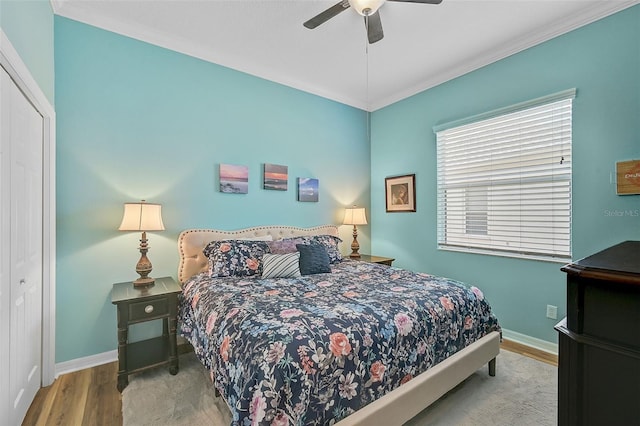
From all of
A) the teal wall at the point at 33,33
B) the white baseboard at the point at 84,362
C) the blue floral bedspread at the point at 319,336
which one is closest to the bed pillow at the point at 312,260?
the blue floral bedspread at the point at 319,336

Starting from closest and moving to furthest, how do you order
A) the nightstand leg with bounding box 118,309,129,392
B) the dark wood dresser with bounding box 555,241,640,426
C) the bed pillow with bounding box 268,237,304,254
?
the dark wood dresser with bounding box 555,241,640,426 → the nightstand leg with bounding box 118,309,129,392 → the bed pillow with bounding box 268,237,304,254

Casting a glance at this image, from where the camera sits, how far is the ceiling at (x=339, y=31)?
2402mm

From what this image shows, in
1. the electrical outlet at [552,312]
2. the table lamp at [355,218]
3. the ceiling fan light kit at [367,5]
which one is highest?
the ceiling fan light kit at [367,5]

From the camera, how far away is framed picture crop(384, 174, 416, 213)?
3941 mm

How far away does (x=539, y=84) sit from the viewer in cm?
279

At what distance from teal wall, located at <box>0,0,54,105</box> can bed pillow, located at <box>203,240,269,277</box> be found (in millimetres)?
1711

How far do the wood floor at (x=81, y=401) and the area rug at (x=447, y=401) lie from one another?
0.09m

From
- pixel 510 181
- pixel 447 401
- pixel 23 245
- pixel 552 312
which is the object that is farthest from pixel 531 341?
pixel 23 245

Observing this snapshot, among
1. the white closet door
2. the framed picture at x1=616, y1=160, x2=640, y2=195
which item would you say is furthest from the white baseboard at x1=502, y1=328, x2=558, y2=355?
the white closet door

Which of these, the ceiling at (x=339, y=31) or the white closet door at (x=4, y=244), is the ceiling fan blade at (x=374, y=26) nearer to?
the ceiling at (x=339, y=31)

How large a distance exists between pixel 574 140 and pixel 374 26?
2.04m

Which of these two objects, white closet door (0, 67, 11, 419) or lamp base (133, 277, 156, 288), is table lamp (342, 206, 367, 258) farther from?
white closet door (0, 67, 11, 419)

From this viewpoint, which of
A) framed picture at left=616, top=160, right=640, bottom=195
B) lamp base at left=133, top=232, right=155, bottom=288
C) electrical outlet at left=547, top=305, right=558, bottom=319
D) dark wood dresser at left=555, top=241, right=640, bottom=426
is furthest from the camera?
electrical outlet at left=547, top=305, right=558, bottom=319

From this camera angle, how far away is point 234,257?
2688 millimetres
